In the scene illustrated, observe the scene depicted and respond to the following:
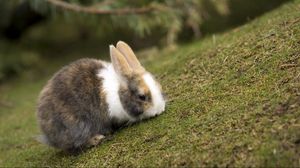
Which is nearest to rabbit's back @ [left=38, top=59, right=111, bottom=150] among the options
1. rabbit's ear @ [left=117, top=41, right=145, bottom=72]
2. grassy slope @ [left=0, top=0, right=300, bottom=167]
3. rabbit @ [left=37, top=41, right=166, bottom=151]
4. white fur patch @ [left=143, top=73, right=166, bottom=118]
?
rabbit @ [left=37, top=41, right=166, bottom=151]

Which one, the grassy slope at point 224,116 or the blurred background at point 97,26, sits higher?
the blurred background at point 97,26

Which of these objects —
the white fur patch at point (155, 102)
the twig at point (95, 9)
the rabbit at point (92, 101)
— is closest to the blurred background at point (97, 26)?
the twig at point (95, 9)

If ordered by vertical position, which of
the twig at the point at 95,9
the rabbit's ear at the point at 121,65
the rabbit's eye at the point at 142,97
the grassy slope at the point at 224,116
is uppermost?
the twig at the point at 95,9

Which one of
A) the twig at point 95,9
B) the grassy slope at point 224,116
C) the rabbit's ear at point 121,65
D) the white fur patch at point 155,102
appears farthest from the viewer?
the twig at point 95,9

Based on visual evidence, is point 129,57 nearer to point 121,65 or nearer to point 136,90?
point 121,65

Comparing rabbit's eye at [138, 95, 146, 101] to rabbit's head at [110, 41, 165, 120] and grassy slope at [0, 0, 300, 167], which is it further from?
grassy slope at [0, 0, 300, 167]

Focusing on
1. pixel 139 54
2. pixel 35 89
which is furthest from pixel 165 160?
pixel 35 89

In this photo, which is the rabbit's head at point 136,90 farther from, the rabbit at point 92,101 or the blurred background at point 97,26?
the blurred background at point 97,26
